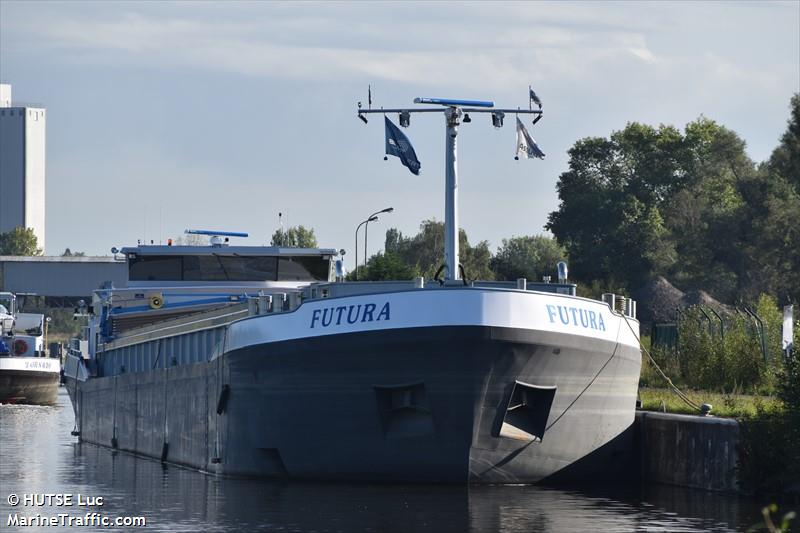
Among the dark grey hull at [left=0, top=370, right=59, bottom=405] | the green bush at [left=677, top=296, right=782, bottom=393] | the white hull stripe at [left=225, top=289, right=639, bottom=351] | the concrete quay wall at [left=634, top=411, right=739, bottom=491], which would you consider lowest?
the dark grey hull at [left=0, top=370, right=59, bottom=405]

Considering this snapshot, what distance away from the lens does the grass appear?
22875 millimetres

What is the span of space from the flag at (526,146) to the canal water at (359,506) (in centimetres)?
531

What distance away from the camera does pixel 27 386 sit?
6272 cm

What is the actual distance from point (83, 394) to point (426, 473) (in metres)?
20.3

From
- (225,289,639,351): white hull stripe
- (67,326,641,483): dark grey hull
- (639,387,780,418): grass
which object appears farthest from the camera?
(639,387,780,418): grass

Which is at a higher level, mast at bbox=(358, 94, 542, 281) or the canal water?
mast at bbox=(358, 94, 542, 281)

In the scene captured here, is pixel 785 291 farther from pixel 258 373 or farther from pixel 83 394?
pixel 258 373

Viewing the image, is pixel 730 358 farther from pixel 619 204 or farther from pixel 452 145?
pixel 619 204

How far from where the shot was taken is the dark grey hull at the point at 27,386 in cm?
6197

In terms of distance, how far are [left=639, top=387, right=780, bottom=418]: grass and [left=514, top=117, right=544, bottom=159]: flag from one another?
4.51 m

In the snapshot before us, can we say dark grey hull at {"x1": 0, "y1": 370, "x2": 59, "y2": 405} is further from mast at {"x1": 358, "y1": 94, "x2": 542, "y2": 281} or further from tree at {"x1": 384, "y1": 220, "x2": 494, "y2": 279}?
mast at {"x1": 358, "y1": 94, "x2": 542, "y2": 281}

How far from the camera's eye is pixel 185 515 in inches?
810

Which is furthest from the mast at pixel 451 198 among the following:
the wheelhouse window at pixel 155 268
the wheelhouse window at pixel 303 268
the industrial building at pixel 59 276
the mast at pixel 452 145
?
the industrial building at pixel 59 276

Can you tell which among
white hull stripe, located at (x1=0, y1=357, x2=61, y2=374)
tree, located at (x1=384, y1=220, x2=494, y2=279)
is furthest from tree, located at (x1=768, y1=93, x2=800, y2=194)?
white hull stripe, located at (x1=0, y1=357, x2=61, y2=374)
